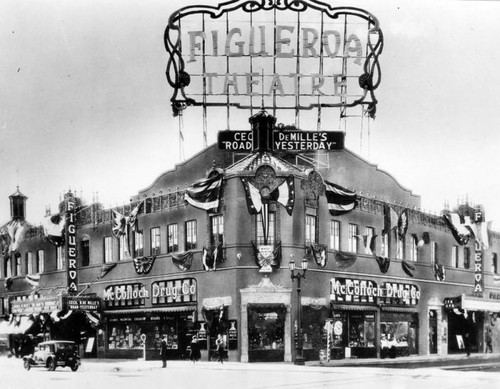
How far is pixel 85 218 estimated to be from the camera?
165ft

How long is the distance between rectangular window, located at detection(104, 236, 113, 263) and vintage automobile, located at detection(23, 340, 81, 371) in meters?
11.9

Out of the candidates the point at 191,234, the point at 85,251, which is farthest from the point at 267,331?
the point at 85,251

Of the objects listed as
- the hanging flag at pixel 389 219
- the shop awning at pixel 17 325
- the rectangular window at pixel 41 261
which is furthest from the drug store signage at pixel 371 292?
the shop awning at pixel 17 325

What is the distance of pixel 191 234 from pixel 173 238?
1.58 meters

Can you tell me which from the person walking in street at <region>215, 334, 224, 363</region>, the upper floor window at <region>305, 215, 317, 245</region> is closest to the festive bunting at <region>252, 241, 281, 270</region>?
the upper floor window at <region>305, 215, 317, 245</region>

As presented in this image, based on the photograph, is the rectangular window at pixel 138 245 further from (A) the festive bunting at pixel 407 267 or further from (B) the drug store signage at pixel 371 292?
(A) the festive bunting at pixel 407 267

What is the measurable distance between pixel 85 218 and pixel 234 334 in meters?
13.2

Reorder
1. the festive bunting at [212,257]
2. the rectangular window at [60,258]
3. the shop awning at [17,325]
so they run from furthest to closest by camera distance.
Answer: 1. the shop awning at [17,325]
2. the rectangular window at [60,258]
3. the festive bunting at [212,257]

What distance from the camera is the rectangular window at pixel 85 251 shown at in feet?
169

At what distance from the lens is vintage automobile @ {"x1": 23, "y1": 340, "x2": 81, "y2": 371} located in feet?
126

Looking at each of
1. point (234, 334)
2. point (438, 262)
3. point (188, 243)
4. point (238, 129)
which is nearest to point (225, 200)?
point (188, 243)

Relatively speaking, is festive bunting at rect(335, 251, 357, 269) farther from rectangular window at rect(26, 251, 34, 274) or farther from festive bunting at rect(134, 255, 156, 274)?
rectangular window at rect(26, 251, 34, 274)

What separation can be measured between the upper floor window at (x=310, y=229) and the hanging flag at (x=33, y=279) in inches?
738

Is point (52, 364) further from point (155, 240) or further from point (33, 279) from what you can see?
point (33, 279)
